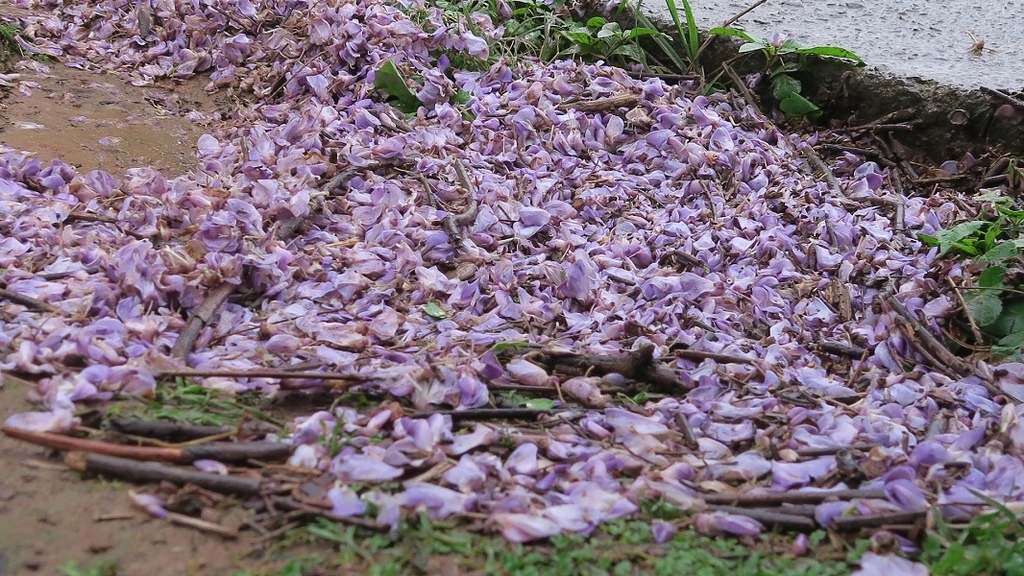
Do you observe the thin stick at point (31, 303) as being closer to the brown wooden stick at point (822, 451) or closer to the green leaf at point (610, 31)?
the brown wooden stick at point (822, 451)

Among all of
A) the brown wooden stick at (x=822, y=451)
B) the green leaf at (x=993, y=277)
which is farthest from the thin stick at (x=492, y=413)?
the green leaf at (x=993, y=277)

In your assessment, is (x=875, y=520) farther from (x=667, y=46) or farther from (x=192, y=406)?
(x=667, y=46)

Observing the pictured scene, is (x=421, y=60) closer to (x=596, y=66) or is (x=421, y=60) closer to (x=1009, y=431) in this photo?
(x=596, y=66)

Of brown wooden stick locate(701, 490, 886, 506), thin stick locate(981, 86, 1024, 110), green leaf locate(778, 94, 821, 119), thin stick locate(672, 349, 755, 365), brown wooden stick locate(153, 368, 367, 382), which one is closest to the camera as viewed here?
brown wooden stick locate(701, 490, 886, 506)

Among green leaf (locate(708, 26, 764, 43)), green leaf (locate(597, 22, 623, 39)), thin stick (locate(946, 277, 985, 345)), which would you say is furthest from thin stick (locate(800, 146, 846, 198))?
green leaf (locate(597, 22, 623, 39))

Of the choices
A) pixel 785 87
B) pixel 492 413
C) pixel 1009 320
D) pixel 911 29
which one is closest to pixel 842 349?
pixel 1009 320

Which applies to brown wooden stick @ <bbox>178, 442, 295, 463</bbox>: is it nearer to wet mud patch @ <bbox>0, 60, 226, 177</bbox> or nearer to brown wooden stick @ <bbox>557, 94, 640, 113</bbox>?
wet mud patch @ <bbox>0, 60, 226, 177</bbox>
